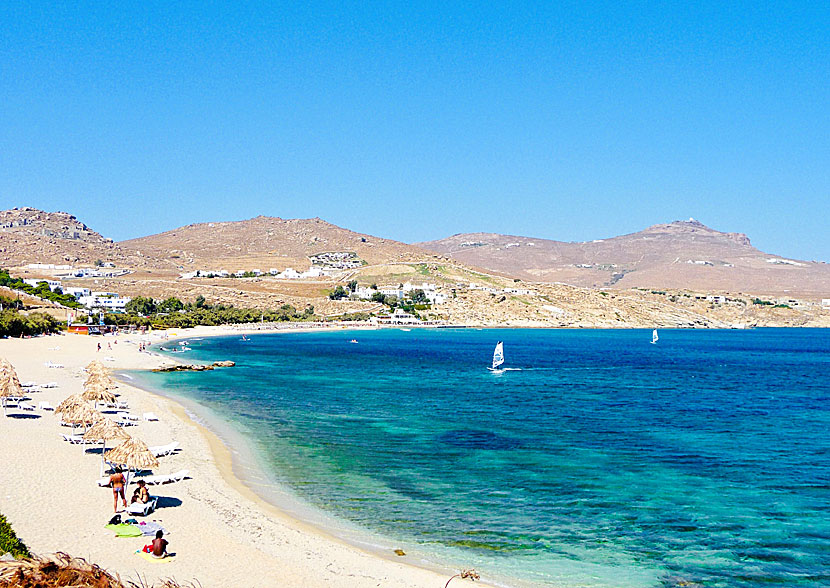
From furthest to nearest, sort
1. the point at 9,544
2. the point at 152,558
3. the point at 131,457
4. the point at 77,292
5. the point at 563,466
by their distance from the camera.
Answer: the point at 77,292
the point at 563,466
the point at 131,457
the point at 152,558
the point at 9,544

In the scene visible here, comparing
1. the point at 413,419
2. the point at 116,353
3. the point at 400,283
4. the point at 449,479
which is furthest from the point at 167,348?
the point at 400,283

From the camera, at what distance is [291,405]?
127 ft

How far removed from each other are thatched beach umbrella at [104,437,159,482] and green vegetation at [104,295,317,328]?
97989 mm

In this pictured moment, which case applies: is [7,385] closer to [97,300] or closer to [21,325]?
[21,325]

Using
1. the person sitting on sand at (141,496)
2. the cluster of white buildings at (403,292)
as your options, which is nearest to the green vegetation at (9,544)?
the person sitting on sand at (141,496)

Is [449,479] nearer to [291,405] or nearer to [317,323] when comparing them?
[291,405]

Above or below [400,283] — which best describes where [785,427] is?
below

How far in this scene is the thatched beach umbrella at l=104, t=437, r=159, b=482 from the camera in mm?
18984

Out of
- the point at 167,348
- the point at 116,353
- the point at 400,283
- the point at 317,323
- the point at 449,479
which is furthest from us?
the point at 400,283

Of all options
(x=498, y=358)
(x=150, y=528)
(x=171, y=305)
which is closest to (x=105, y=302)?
(x=171, y=305)

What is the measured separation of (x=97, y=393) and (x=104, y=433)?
28.7 feet

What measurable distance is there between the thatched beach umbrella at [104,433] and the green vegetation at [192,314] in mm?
94080

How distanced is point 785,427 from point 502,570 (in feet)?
83.1

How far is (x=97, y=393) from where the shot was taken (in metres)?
29.8
